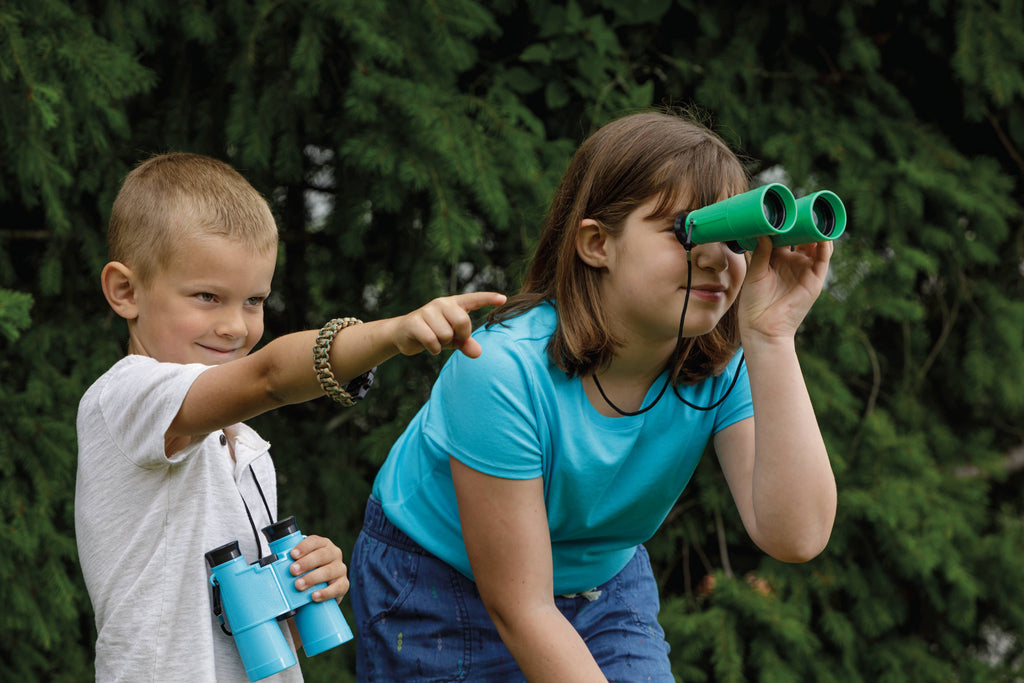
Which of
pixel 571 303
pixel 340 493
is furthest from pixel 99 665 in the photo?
pixel 340 493

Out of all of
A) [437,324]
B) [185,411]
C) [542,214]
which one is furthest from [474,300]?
[542,214]

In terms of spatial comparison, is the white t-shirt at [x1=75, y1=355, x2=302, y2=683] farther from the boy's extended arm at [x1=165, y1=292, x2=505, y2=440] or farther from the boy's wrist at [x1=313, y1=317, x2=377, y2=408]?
the boy's wrist at [x1=313, y1=317, x2=377, y2=408]

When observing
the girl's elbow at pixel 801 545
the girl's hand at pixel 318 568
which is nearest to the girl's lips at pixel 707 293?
the girl's elbow at pixel 801 545

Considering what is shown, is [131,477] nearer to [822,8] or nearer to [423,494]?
[423,494]

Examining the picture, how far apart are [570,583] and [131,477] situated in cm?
89

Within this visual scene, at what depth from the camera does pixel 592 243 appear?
1.84 meters

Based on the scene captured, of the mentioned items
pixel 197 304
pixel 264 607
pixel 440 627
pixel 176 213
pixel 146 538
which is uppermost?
pixel 176 213

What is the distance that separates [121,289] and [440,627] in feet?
2.95

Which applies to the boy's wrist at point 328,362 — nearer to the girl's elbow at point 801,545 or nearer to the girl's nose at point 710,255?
the girl's nose at point 710,255

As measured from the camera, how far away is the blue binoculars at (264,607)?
1545 mm

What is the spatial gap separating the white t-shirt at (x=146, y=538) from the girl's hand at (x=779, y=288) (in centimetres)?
101

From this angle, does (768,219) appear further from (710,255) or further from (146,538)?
(146,538)

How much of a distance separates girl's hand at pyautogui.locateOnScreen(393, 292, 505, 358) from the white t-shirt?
0.50 m

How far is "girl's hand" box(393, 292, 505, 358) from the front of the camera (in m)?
1.20
